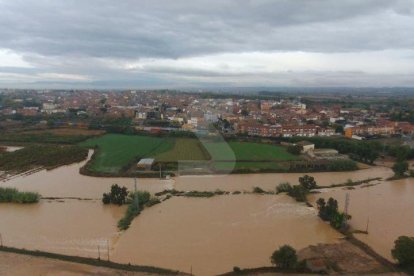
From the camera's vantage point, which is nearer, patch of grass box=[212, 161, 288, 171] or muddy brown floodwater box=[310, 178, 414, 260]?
muddy brown floodwater box=[310, 178, 414, 260]

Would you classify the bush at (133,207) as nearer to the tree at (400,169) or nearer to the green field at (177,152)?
the green field at (177,152)

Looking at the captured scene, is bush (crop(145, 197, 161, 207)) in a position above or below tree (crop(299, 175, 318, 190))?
below

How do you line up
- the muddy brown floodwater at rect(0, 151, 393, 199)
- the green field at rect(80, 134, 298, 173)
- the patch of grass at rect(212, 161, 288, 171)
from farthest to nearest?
1. the green field at rect(80, 134, 298, 173)
2. the patch of grass at rect(212, 161, 288, 171)
3. the muddy brown floodwater at rect(0, 151, 393, 199)

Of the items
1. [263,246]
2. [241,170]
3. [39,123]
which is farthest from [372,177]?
[39,123]

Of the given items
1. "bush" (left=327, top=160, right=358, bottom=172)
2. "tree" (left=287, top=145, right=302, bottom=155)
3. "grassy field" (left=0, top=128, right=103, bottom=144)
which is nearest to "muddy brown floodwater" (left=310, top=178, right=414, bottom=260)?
"bush" (left=327, top=160, right=358, bottom=172)

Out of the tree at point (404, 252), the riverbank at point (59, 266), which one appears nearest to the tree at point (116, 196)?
the riverbank at point (59, 266)

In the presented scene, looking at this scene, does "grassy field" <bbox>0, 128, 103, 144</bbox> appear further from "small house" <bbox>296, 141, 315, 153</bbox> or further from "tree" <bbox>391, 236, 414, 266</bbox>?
"tree" <bbox>391, 236, 414, 266</bbox>

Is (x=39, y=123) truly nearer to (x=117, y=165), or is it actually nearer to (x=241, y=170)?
(x=117, y=165)
